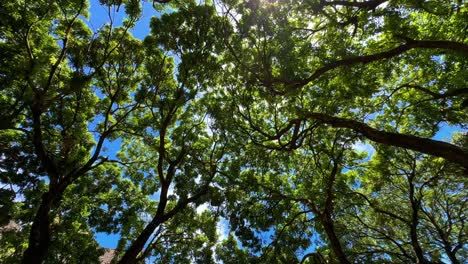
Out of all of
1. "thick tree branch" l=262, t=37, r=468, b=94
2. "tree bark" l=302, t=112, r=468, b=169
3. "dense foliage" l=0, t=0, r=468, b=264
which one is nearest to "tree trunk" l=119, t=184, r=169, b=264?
"dense foliage" l=0, t=0, r=468, b=264

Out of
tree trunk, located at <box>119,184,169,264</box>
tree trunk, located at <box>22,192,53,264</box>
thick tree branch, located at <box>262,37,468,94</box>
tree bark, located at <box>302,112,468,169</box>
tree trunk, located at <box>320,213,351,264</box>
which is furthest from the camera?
tree trunk, located at <box>119,184,169,264</box>

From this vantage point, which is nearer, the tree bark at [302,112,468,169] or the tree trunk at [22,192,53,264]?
the tree bark at [302,112,468,169]

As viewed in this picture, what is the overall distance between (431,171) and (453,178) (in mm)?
1747

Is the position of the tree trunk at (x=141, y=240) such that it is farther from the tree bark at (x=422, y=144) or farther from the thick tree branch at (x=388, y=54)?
the tree bark at (x=422, y=144)

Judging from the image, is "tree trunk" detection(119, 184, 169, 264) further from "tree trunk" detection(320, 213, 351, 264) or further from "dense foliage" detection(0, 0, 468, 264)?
"tree trunk" detection(320, 213, 351, 264)

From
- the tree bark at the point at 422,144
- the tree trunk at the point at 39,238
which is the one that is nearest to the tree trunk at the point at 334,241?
the tree bark at the point at 422,144

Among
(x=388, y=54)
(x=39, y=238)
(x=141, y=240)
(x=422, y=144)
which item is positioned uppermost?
(x=388, y=54)

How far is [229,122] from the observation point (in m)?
11.1

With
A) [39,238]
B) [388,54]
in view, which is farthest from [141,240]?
[388,54]

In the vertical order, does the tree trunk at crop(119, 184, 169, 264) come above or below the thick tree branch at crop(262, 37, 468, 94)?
below

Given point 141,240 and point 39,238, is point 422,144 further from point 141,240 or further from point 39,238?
point 39,238

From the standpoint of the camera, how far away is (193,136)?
40.2 feet

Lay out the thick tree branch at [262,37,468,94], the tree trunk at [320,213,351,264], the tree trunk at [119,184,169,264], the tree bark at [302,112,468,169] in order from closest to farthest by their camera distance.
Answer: the tree bark at [302,112,468,169], the thick tree branch at [262,37,468,94], the tree trunk at [320,213,351,264], the tree trunk at [119,184,169,264]

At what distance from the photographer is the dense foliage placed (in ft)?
28.3
